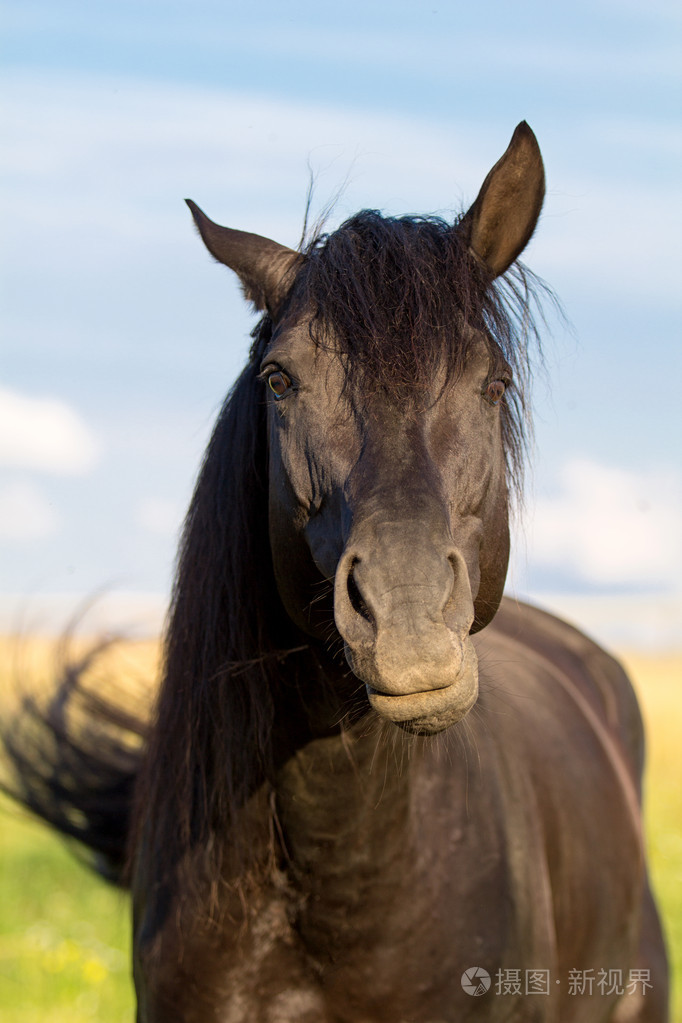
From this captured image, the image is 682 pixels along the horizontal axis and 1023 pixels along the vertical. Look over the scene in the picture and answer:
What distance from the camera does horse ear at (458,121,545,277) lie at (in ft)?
8.05

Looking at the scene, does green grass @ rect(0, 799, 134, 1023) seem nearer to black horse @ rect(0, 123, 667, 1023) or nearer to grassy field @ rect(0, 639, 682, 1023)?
grassy field @ rect(0, 639, 682, 1023)

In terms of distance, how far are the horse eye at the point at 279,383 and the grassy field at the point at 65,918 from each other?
2189mm

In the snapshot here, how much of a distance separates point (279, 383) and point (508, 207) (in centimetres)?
70

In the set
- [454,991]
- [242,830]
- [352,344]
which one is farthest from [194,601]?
[454,991]

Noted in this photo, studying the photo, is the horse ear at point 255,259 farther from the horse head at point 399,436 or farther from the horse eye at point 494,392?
the horse eye at point 494,392

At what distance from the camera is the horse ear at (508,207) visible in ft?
8.05

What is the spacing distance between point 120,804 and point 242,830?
235 centimetres

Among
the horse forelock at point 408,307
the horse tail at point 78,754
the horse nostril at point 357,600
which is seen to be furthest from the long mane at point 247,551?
the horse tail at point 78,754

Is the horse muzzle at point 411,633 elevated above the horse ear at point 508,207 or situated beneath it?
situated beneath

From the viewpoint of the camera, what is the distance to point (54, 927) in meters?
6.77

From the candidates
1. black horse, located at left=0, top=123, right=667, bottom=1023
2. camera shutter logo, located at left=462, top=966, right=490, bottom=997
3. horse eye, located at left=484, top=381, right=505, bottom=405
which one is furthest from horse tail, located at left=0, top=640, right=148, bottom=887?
horse eye, located at left=484, top=381, right=505, bottom=405

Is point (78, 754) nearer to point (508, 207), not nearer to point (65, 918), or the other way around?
point (65, 918)

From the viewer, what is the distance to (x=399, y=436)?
7.07 ft

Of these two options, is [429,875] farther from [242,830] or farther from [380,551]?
[380,551]
